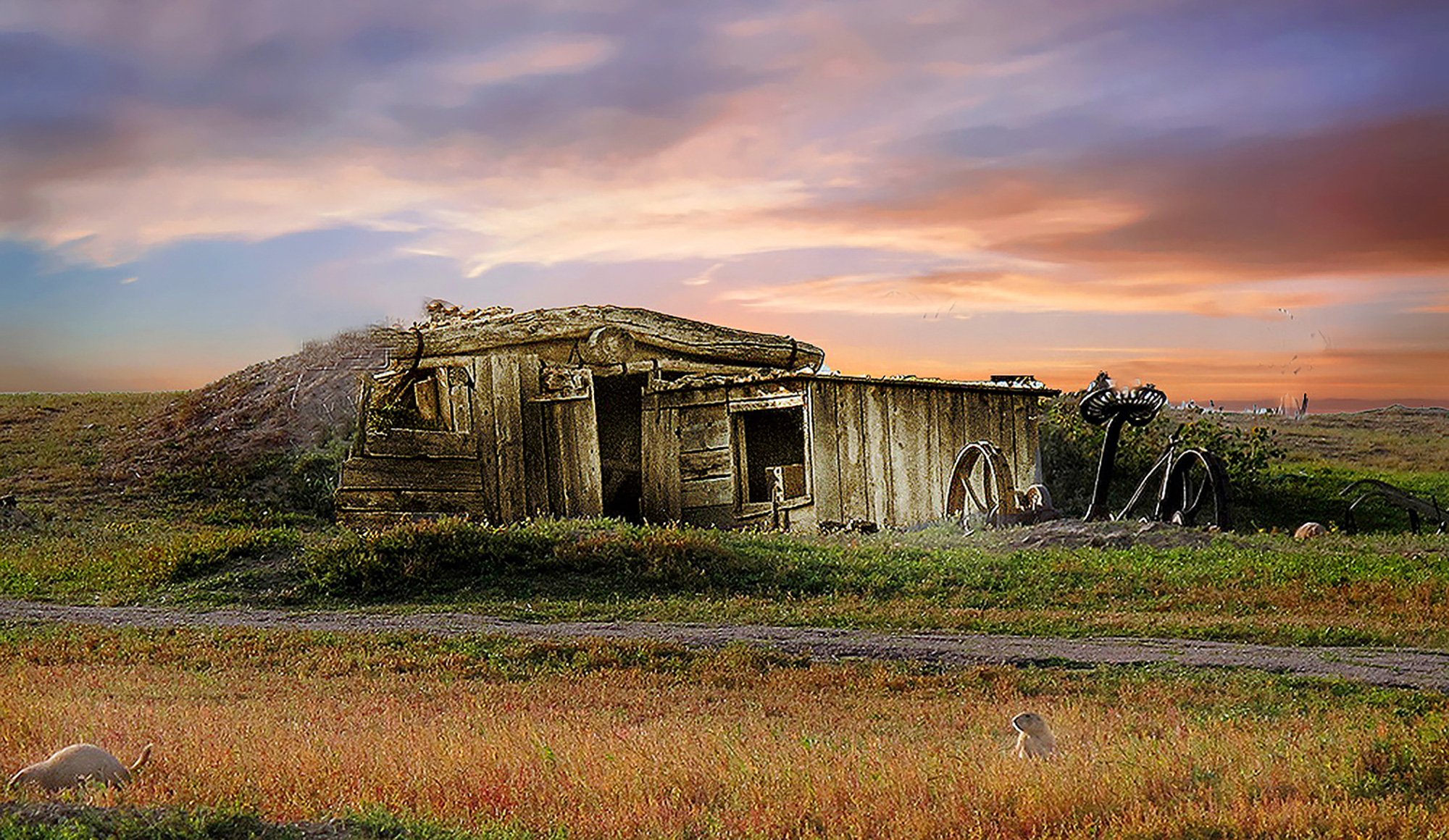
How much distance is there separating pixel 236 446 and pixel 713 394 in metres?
14.9

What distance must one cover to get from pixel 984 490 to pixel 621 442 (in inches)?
301

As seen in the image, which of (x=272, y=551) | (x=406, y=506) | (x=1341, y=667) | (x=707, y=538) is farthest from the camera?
(x=406, y=506)

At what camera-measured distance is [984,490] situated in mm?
25328

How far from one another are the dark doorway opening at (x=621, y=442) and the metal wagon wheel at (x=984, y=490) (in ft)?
21.7

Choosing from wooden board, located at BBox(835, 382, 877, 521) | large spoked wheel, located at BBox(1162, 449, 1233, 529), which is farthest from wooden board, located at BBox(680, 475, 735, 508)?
large spoked wheel, located at BBox(1162, 449, 1233, 529)

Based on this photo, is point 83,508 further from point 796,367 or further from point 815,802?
point 815,802

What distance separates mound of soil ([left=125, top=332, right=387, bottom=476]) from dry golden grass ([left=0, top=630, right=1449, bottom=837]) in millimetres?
18021

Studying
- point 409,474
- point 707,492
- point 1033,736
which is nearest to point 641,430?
point 707,492

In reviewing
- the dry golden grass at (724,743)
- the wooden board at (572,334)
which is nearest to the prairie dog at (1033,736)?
the dry golden grass at (724,743)

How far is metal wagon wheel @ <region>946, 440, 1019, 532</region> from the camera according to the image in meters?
23.1

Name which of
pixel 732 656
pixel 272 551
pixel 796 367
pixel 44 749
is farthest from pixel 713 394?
pixel 44 749

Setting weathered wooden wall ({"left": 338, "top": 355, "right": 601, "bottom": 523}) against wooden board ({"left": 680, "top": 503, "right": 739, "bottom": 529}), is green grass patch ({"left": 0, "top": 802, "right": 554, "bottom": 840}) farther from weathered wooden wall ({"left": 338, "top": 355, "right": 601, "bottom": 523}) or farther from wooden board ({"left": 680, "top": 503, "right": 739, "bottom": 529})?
weathered wooden wall ({"left": 338, "top": 355, "right": 601, "bottom": 523})

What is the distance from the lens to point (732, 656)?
13.5 meters

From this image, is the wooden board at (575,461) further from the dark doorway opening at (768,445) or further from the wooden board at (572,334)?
the dark doorway opening at (768,445)
